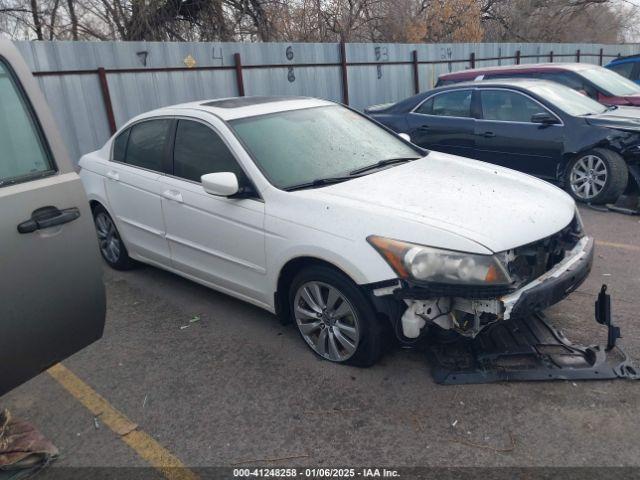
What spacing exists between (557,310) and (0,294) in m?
3.50

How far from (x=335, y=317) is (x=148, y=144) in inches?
95.9

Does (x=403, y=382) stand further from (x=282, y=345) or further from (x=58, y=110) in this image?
(x=58, y=110)

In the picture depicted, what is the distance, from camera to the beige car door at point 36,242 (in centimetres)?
229

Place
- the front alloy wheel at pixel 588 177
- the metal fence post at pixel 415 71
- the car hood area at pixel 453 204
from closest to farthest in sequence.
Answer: the car hood area at pixel 453 204
the front alloy wheel at pixel 588 177
the metal fence post at pixel 415 71

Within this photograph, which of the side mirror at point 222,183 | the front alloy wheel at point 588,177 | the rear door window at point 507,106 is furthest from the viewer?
the rear door window at point 507,106

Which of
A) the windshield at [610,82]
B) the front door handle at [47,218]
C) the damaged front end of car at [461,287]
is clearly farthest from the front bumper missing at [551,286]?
the windshield at [610,82]

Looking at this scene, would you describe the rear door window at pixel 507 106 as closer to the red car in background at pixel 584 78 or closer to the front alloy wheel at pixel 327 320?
the red car in background at pixel 584 78

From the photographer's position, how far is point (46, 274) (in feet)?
7.82

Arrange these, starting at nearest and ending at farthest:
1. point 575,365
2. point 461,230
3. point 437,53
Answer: point 461,230 → point 575,365 → point 437,53

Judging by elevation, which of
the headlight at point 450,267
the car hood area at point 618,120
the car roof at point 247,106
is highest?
the car roof at point 247,106

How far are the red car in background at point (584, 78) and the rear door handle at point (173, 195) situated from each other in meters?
6.69

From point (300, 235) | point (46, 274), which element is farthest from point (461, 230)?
point (46, 274)

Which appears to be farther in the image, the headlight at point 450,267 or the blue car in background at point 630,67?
the blue car in background at point 630,67

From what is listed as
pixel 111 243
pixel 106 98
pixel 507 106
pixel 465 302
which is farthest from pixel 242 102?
pixel 106 98
